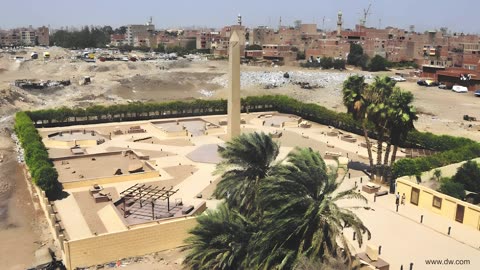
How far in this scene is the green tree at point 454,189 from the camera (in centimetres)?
2925

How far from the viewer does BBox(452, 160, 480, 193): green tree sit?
3047cm

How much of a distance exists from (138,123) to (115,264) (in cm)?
3841

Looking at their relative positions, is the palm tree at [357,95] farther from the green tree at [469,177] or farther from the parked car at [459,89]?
the parked car at [459,89]

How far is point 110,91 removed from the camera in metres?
101

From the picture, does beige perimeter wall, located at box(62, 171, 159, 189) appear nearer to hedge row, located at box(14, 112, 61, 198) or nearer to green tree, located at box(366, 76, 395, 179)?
hedge row, located at box(14, 112, 61, 198)

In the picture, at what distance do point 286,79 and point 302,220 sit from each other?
353ft

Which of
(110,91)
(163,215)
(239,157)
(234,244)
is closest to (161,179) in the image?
(163,215)

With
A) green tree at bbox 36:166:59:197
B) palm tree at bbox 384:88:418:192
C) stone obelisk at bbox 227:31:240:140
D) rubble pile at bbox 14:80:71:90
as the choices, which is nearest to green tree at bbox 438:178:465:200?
palm tree at bbox 384:88:418:192

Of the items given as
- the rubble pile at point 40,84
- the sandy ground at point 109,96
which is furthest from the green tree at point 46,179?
the rubble pile at point 40,84

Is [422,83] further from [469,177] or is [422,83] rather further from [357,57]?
[469,177]

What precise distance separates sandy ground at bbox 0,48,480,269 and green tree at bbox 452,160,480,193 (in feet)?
92.7

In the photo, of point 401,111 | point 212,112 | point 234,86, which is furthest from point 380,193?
point 212,112

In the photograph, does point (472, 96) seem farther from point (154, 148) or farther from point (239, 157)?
point (239, 157)

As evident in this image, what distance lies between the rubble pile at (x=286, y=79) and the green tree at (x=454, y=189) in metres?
76.0
